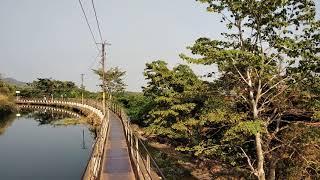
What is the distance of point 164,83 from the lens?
32438 millimetres

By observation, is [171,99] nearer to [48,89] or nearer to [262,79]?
[262,79]

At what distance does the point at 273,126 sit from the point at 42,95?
10201cm

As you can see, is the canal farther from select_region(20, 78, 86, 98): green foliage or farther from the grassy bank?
select_region(20, 78, 86, 98): green foliage

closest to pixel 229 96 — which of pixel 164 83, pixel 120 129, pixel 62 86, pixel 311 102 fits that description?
pixel 311 102

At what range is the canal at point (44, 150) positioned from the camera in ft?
91.0

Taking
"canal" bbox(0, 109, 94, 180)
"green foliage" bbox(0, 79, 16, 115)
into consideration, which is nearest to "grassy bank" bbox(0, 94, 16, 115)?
"green foliage" bbox(0, 79, 16, 115)

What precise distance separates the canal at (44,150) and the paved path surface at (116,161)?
13.8ft

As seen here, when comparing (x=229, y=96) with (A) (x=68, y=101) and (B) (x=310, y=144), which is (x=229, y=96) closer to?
(B) (x=310, y=144)

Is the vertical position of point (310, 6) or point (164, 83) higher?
point (310, 6)

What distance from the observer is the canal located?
27.8 metres

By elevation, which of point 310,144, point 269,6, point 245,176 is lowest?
point 245,176

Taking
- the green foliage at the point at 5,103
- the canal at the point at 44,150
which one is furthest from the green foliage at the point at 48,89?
the canal at the point at 44,150

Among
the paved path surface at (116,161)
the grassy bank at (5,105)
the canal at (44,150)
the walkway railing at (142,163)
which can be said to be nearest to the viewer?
the walkway railing at (142,163)

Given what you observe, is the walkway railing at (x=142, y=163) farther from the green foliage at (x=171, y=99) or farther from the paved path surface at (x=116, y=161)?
the green foliage at (x=171, y=99)
